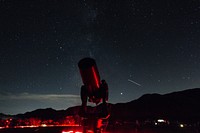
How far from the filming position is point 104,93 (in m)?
8.73

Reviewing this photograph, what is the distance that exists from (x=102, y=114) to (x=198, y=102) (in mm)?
198843

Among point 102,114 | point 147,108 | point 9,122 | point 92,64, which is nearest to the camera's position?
point 92,64

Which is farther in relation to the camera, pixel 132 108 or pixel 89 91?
pixel 132 108

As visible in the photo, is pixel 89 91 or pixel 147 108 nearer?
pixel 89 91

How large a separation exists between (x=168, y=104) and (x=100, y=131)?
7480 inches

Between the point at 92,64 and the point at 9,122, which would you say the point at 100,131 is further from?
the point at 9,122

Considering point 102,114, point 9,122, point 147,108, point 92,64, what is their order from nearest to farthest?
point 92,64, point 102,114, point 9,122, point 147,108

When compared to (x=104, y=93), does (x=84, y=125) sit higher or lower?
lower

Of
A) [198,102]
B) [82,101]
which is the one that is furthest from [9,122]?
[198,102]

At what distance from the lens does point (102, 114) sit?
8.55 meters

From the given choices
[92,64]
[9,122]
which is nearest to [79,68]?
[92,64]

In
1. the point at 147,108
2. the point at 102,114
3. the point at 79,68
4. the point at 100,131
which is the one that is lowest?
the point at 100,131

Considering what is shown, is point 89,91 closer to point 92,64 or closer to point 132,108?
point 92,64

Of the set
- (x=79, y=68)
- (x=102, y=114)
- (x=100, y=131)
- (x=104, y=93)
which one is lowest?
(x=100, y=131)
